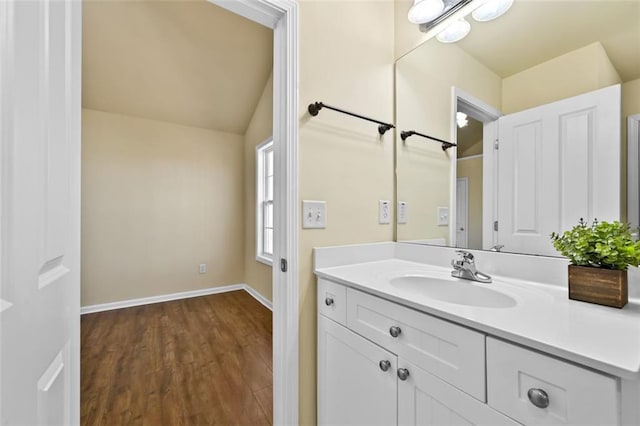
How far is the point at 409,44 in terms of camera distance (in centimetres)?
150

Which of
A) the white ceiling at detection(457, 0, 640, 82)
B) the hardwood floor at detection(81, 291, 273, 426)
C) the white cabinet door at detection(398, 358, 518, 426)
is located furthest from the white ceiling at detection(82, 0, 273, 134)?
the white cabinet door at detection(398, 358, 518, 426)

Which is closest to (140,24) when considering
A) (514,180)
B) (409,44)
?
(409,44)

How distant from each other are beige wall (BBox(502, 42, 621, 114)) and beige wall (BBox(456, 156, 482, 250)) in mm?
252

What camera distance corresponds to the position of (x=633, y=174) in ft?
2.69

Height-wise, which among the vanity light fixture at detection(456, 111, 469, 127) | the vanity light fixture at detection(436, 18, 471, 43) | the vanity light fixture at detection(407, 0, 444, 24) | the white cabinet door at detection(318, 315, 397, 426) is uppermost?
the vanity light fixture at detection(407, 0, 444, 24)

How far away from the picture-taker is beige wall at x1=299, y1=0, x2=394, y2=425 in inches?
48.0

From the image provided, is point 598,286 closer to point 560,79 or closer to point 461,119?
point 560,79

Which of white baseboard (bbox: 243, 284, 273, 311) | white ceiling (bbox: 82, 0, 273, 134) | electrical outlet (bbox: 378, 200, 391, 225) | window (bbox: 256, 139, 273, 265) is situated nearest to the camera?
electrical outlet (bbox: 378, 200, 391, 225)

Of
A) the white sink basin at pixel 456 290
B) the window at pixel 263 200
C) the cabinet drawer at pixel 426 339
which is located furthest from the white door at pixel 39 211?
the window at pixel 263 200

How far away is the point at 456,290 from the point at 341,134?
0.87 meters

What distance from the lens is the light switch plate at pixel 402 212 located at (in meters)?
1.54

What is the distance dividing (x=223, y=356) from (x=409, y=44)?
2510mm

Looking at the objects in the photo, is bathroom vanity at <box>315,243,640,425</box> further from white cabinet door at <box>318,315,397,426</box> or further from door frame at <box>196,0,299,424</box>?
door frame at <box>196,0,299,424</box>

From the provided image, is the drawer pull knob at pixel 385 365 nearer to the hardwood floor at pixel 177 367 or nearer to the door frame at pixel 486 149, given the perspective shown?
the door frame at pixel 486 149
